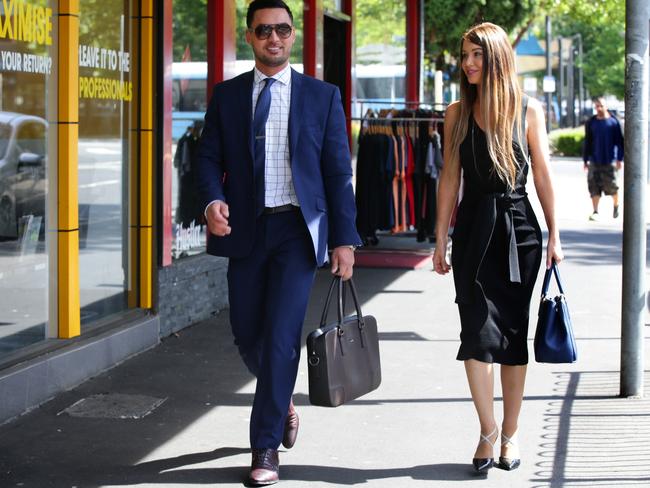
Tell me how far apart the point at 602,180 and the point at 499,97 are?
1418 cm

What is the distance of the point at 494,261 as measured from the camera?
5.38 meters

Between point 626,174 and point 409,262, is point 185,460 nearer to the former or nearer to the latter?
point 626,174

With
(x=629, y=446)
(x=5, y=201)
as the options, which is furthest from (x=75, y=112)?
(x=629, y=446)

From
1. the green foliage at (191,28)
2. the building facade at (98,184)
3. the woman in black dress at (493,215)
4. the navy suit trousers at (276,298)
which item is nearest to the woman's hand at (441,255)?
the woman in black dress at (493,215)

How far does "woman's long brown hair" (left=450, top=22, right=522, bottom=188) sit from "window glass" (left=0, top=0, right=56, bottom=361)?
257cm

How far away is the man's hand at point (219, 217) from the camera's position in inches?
201

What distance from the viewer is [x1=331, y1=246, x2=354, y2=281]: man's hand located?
5270mm

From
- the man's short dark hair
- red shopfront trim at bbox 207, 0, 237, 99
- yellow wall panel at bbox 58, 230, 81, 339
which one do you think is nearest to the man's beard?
the man's short dark hair

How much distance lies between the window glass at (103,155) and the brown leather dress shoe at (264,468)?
8.79 ft

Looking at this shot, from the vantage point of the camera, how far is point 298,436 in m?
6.05

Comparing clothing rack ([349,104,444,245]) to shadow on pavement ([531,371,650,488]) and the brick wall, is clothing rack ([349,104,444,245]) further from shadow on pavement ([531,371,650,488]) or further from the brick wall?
shadow on pavement ([531,371,650,488])

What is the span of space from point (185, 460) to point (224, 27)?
492cm

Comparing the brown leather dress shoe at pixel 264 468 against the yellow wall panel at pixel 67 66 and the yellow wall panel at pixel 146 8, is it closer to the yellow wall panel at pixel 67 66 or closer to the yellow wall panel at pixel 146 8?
the yellow wall panel at pixel 67 66

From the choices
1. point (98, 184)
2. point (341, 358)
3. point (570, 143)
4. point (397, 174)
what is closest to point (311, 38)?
point (397, 174)
